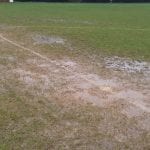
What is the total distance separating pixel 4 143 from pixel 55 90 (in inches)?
125

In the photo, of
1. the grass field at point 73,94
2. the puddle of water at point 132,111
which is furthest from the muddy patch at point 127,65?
the puddle of water at point 132,111

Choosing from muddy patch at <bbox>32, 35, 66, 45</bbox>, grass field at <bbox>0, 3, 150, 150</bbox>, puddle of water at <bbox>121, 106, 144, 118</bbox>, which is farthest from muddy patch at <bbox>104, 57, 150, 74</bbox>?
puddle of water at <bbox>121, 106, 144, 118</bbox>

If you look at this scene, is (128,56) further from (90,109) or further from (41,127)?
(41,127)

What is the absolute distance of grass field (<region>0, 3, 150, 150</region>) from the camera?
784cm

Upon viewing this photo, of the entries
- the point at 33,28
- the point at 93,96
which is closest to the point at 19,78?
the point at 93,96

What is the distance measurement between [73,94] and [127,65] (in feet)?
12.2

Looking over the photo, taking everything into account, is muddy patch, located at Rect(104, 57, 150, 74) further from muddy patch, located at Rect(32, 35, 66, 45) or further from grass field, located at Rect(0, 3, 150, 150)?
muddy patch, located at Rect(32, 35, 66, 45)

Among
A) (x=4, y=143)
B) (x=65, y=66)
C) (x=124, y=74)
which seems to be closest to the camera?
(x=4, y=143)

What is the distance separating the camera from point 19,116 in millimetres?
8789

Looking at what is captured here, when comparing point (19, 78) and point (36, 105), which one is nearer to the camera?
point (36, 105)

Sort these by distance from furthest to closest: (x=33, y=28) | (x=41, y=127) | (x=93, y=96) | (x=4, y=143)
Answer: (x=33, y=28)
(x=93, y=96)
(x=41, y=127)
(x=4, y=143)

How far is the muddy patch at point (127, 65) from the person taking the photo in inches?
511

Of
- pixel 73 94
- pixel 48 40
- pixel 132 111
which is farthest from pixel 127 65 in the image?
pixel 48 40

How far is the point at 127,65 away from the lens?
44.8ft
